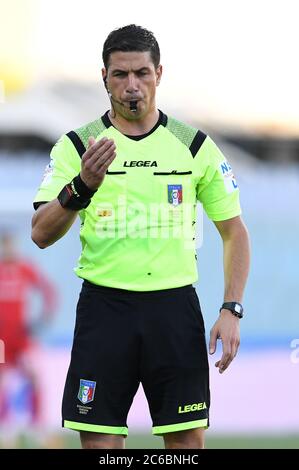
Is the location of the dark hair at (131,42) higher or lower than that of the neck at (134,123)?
higher

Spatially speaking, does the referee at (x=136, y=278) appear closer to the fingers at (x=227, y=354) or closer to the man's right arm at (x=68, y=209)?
the fingers at (x=227, y=354)

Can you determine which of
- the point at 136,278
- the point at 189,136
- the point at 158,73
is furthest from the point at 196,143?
the point at 136,278

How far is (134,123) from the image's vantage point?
538 cm

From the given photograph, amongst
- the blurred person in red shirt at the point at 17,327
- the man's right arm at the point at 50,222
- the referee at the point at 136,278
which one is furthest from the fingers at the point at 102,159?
the blurred person in red shirt at the point at 17,327

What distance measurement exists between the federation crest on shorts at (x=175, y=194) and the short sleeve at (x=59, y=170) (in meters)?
0.40

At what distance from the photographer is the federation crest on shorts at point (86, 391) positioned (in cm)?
526

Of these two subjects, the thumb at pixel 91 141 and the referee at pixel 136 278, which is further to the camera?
the referee at pixel 136 278

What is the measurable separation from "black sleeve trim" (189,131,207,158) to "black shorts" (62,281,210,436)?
60 cm

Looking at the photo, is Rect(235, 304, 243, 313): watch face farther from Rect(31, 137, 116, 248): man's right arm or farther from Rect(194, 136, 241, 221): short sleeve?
Rect(31, 137, 116, 248): man's right arm

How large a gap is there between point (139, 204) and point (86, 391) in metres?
0.83

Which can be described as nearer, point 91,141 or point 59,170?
point 91,141

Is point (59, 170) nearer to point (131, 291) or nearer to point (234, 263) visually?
point (131, 291)

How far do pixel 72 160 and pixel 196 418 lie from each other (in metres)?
1.23
